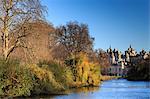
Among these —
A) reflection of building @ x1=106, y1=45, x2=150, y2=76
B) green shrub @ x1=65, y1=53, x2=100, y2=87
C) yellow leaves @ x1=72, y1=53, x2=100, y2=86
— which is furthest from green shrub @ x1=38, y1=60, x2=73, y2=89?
reflection of building @ x1=106, y1=45, x2=150, y2=76

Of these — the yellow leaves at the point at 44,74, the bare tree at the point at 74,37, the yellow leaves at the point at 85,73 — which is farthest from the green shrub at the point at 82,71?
the yellow leaves at the point at 44,74

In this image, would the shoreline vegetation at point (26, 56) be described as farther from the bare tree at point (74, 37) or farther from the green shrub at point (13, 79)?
the bare tree at point (74, 37)

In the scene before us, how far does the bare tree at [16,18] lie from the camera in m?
29.7

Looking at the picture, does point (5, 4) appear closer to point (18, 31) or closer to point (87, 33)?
point (18, 31)

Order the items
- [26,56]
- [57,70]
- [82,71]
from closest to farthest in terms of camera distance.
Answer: [26,56] < [57,70] < [82,71]

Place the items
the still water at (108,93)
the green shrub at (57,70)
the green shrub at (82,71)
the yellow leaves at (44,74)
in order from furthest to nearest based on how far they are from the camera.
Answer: the green shrub at (82,71)
the green shrub at (57,70)
the yellow leaves at (44,74)
the still water at (108,93)

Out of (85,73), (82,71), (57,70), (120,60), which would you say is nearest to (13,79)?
(57,70)

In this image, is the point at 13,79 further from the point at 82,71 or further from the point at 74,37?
the point at 74,37

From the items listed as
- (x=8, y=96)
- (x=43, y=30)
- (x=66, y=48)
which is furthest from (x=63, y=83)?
(x=66, y=48)

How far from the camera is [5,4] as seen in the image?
97.1 ft

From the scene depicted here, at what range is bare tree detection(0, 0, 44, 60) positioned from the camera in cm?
2970

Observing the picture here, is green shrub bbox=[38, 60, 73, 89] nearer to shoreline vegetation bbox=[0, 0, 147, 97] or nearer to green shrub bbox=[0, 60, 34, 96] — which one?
shoreline vegetation bbox=[0, 0, 147, 97]

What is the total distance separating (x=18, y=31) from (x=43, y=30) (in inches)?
85.0

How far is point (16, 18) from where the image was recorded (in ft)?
98.1
